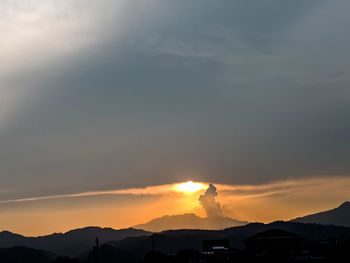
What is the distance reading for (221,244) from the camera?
179625mm

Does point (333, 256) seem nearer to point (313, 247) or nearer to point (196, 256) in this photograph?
point (313, 247)

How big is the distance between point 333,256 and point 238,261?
2102 centimetres

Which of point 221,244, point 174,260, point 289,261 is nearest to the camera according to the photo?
point 289,261

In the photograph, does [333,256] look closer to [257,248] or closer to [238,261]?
[238,261]

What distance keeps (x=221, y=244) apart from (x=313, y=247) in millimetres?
51260

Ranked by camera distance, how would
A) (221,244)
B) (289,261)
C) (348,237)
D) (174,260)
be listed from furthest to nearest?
1. (221,244)
2. (348,237)
3. (174,260)
4. (289,261)

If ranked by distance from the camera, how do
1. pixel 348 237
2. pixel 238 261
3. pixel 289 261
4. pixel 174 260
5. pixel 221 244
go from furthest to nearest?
pixel 221 244 → pixel 348 237 → pixel 174 260 → pixel 238 261 → pixel 289 261

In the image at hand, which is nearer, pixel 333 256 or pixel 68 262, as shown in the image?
pixel 333 256

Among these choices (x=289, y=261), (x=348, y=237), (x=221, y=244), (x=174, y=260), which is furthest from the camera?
(x=221, y=244)

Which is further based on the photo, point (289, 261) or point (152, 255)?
point (152, 255)

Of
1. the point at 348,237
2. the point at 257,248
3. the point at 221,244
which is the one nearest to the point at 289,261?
the point at 257,248

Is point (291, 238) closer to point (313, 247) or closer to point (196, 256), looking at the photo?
point (313, 247)

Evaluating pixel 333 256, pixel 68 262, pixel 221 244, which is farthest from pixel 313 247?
pixel 68 262

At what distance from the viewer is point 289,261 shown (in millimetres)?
105688
